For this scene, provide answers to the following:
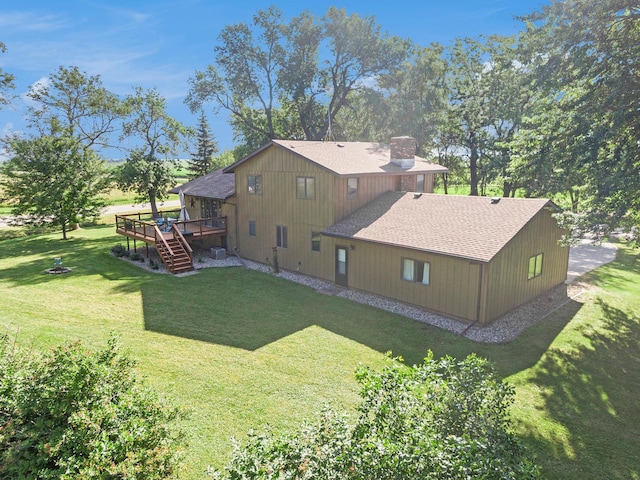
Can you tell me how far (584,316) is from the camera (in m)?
14.0

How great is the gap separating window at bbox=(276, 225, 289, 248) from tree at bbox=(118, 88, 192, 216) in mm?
18763

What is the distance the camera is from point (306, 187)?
18.3m

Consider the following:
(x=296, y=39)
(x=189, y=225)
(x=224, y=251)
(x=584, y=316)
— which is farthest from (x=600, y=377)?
(x=296, y=39)

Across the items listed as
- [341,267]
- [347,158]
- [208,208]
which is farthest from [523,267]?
[208,208]

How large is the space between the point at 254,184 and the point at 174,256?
18.1 feet

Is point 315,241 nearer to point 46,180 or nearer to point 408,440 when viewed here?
point 408,440

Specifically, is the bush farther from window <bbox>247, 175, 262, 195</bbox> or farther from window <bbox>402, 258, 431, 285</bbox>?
window <bbox>247, 175, 262, 195</bbox>

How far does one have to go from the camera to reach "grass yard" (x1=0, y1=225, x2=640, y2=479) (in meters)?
7.86

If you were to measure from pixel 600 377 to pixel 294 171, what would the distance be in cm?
1376

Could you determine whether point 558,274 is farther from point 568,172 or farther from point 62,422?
point 62,422

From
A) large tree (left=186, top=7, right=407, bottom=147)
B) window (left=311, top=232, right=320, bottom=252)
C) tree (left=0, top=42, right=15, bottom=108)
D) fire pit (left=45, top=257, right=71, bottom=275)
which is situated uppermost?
large tree (left=186, top=7, right=407, bottom=147)

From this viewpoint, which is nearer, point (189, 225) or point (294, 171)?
point (294, 171)

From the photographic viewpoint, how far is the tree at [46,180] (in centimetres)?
2559

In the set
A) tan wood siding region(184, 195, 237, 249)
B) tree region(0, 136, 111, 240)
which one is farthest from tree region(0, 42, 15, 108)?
tan wood siding region(184, 195, 237, 249)
